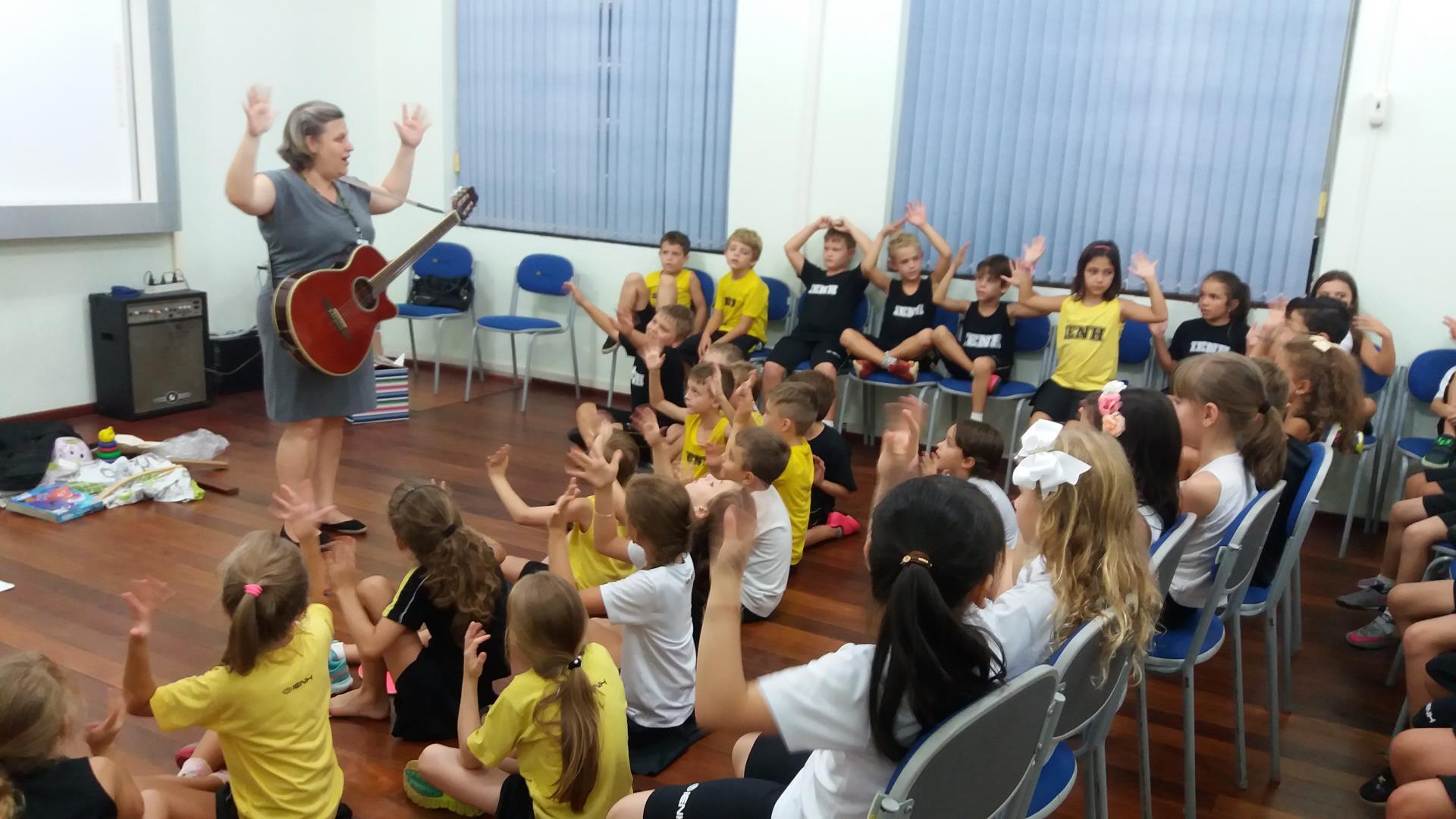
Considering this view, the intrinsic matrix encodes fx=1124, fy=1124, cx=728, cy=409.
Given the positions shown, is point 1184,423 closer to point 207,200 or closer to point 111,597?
point 111,597

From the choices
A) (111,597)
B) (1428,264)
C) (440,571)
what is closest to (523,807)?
(440,571)

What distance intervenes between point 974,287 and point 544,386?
2.71 meters

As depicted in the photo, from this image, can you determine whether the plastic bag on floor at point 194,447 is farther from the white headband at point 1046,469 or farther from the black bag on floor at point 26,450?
→ the white headband at point 1046,469

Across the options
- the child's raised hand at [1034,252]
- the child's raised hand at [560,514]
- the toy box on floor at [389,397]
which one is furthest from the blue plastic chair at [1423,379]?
the toy box on floor at [389,397]

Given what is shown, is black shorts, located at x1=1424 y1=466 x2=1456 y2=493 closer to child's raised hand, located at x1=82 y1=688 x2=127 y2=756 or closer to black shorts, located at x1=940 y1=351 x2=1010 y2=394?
black shorts, located at x1=940 y1=351 x2=1010 y2=394

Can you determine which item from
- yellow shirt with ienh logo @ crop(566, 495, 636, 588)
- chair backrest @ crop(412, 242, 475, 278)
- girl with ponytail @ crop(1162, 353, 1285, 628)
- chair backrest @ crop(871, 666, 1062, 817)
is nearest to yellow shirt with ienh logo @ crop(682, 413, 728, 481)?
yellow shirt with ienh logo @ crop(566, 495, 636, 588)

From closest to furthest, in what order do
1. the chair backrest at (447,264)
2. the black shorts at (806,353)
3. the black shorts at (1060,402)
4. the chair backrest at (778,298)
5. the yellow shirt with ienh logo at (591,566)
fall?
the yellow shirt with ienh logo at (591,566)
the black shorts at (1060,402)
the black shorts at (806,353)
the chair backrest at (778,298)
the chair backrest at (447,264)

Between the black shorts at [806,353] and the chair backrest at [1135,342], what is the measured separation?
132 cm

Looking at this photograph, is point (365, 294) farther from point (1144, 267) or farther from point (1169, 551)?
point (1144, 267)

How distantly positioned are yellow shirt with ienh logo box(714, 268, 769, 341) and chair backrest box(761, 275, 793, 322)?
0.07m

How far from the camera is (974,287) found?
221 inches

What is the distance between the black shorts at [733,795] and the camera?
1.83 m

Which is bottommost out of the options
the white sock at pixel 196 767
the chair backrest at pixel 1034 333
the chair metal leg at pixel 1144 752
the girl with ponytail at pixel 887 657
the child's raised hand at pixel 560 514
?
the white sock at pixel 196 767

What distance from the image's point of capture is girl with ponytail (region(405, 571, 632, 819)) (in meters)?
2.06
